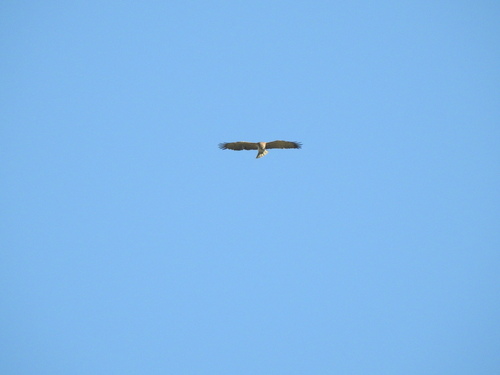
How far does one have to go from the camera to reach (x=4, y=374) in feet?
307

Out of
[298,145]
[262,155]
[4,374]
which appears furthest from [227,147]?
[4,374]

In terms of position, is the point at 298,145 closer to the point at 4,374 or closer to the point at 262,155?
the point at 262,155

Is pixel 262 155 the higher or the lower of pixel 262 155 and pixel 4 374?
the higher

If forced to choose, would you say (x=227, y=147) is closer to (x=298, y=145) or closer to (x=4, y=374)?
(x=298, y=145)

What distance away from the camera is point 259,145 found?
22656mm

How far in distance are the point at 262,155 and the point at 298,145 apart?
1975 millimetres

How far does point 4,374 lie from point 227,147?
94132 mm

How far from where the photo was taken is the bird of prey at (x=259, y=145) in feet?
74.3

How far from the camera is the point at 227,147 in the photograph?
23109mm

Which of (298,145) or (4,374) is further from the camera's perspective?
(4,374)

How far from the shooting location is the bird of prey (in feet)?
74.3

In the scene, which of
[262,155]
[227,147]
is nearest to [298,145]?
[262,155]

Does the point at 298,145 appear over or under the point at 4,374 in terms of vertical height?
over

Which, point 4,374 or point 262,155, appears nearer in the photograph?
point 262,155
